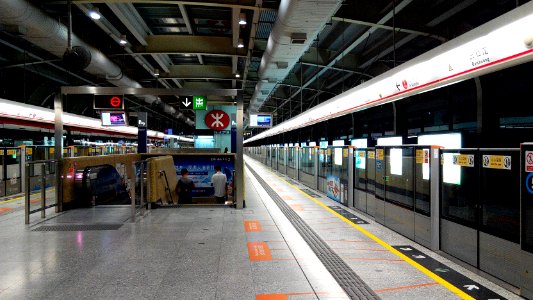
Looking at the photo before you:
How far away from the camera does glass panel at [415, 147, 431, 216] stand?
577 centimetres

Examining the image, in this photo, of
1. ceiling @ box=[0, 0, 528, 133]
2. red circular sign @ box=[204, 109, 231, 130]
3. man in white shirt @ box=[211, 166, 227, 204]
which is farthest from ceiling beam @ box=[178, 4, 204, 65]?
red circular sign @ box=[204, 109, 231, 130]

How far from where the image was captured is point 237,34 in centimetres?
911

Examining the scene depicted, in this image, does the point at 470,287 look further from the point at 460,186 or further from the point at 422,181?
the point at 422,181

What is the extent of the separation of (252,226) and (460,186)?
373cm

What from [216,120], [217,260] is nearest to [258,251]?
[217,260]

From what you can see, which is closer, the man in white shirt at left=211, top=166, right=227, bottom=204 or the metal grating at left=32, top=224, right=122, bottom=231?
the metal grating at left=32, top=224, right=122, bottom=231

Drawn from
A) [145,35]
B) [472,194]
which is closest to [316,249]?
[472,194]

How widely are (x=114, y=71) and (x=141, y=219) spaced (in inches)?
203

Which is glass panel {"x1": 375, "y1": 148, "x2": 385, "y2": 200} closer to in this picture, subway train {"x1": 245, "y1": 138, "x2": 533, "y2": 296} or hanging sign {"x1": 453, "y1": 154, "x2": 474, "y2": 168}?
subway train {"x1": 245, "y1": 138, "x2": 533, "y2": 296}

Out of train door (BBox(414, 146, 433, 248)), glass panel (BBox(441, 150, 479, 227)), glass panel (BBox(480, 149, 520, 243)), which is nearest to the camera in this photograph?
glass panel (BBox(480, 149, 520, 243))

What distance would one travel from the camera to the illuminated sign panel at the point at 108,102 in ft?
31.8

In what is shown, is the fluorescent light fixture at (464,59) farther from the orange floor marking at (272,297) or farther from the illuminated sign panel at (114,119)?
the illuminated sign panel at (114,119)

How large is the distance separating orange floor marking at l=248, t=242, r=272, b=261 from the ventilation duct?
11.8 ft

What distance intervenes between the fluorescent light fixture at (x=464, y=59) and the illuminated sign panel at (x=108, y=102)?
20.0 feet
